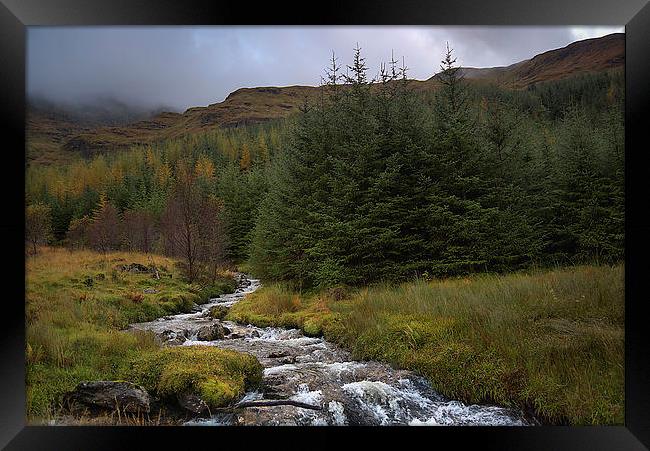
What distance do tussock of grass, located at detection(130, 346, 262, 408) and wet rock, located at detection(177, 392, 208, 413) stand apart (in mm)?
33

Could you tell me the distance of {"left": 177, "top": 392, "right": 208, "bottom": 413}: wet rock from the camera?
124 inches

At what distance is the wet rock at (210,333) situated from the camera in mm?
3496

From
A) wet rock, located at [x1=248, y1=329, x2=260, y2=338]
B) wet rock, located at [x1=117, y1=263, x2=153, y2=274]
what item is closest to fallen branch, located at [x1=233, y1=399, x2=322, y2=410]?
wet rock, located at [x1=248, y1=329, x2=260, y2=338]

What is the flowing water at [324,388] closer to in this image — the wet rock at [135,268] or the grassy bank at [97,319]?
the grassy bank at [97,319]

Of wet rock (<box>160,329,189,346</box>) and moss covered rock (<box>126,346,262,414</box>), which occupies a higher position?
wet rock (<box>160,329,189,346</box>)

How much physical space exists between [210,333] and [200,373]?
1.29 feet

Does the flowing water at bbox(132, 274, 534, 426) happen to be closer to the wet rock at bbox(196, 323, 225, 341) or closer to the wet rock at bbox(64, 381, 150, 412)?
the wet rock at bbox(196, 323, 225, 341)

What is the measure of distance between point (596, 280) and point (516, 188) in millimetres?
1101

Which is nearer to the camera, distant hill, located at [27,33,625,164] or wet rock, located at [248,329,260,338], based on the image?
distant hill, located at [27,33,625,164]

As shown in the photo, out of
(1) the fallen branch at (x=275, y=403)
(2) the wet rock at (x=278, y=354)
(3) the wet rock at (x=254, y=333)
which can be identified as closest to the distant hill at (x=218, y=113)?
(3) the wet rock at (x=254, y=333)

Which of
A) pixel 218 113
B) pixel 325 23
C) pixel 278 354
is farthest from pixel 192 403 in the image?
pixel 325 23

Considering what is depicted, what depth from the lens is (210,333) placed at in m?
3.52
